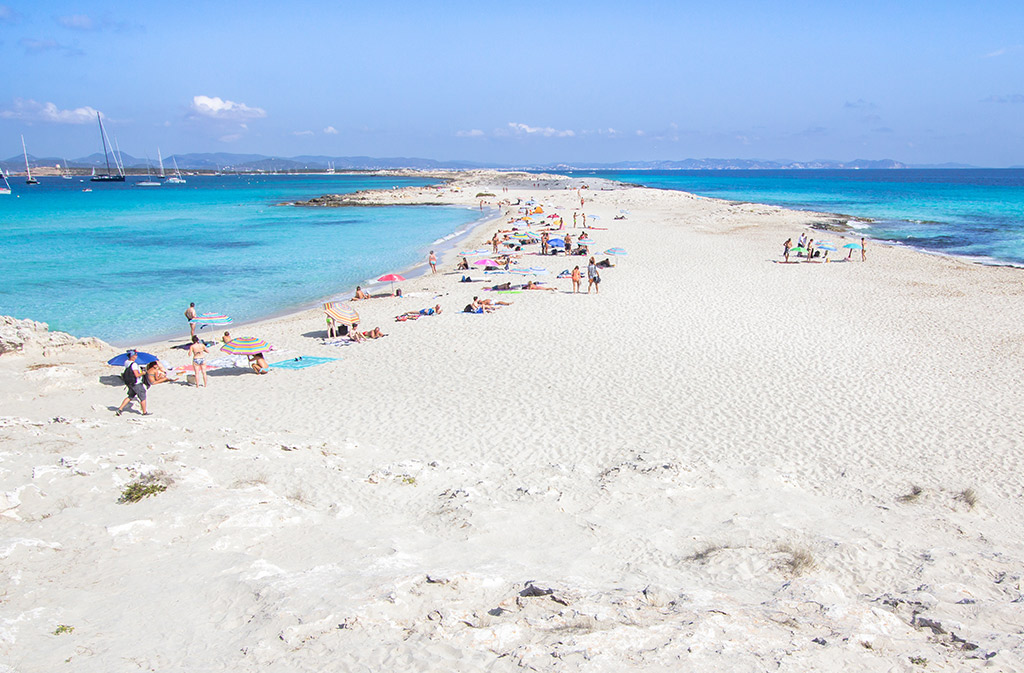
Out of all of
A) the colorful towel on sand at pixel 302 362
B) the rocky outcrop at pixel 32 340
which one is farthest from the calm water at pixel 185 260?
the colorful towel on sand at pixel 302 362

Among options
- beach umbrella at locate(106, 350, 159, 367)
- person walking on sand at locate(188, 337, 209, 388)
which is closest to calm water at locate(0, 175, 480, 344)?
beach umbrella at locate(106, 350, 159, 367)

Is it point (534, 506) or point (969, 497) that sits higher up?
point (534, 506)

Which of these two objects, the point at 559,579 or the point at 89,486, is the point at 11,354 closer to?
the point at 89,486

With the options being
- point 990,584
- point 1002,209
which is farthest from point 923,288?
point 1002,209

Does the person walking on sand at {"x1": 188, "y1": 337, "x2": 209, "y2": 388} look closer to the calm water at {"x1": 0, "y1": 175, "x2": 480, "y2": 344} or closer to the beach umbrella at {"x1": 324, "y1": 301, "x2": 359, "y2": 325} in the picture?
the beach umbrella at {"x1": 324, "y1": 301, "x2": 359, "y2": 325}

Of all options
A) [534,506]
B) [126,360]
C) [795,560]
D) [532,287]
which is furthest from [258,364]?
[795,560]

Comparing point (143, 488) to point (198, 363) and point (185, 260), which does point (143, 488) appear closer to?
point (198, 363)
